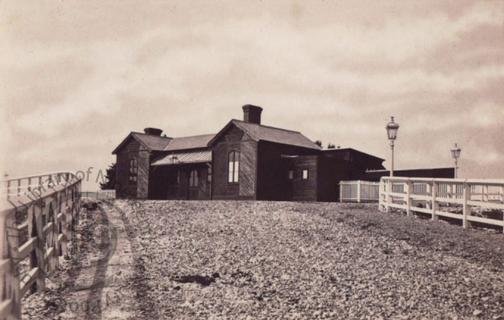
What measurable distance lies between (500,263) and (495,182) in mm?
3438

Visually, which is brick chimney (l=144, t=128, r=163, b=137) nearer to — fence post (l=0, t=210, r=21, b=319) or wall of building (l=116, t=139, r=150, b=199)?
wall of building (l=116, t=139, r=150, b=199)

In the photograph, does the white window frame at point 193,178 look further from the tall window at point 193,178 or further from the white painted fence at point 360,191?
the white painted fence at point 360,191

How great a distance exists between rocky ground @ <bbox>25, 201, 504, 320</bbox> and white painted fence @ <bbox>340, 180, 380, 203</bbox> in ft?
46.7

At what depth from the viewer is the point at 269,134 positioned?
30578 millimetres

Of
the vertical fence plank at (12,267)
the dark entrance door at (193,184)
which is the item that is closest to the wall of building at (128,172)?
the dark entrance door at (193,184)

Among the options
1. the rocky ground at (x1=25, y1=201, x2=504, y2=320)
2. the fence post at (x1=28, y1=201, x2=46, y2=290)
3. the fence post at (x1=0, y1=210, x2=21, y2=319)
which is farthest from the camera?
the rocky ground at (x1=25, y1=201, x2=504, y2=320)

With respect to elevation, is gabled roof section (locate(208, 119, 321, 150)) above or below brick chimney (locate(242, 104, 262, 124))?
below

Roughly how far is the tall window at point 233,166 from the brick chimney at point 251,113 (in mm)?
4219

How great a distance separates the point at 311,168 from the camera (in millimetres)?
27969

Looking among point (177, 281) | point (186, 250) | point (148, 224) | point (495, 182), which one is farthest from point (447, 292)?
point (148, 224)

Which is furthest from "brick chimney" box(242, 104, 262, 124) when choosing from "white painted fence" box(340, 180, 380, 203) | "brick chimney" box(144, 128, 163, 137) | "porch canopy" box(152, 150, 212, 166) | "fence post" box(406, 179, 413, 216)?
"fence post" box(406, 179, 413, 216)

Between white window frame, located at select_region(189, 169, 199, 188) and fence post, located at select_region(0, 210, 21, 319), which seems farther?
white window frame, located at select_region(189, 169, 199, 188)

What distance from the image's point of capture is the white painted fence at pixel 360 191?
1099 inches

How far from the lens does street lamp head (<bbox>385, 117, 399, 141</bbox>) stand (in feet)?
63.3
